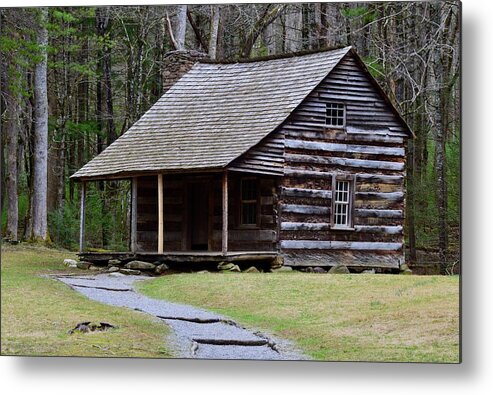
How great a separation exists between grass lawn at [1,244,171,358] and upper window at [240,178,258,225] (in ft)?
12.3

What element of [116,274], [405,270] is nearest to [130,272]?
[116,274]

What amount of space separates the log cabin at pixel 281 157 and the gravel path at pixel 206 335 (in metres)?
2.25

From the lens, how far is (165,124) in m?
16.1

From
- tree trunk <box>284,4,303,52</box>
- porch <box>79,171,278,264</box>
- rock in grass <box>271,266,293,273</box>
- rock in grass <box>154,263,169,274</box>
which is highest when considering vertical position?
tree trunk <box>284,4,303,52</box>

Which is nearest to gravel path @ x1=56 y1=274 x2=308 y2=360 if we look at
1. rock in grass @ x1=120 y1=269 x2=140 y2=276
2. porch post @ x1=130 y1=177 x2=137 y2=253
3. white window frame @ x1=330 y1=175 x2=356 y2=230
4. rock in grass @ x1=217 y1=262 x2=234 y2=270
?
rock in grass @ x1=120 y1=269 x2=140 y2=276

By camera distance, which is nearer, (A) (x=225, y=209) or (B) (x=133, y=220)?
(A) (x=225, y=209)

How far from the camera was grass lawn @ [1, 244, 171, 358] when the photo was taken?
12727mm

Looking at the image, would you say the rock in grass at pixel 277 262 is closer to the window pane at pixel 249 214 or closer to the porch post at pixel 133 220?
the window pane at pixel 249 214

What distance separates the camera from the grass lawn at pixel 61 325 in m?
12.7

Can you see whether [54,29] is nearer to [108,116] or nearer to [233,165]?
[108,116]

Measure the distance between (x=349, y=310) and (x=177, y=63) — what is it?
4.71 m

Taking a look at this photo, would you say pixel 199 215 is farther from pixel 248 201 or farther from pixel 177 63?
pixel 177 63

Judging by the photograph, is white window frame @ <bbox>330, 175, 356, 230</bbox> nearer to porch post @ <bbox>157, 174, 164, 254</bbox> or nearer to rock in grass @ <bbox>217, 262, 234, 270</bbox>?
rock in grass @ <bbox>217, 262, 234, 270</bbox>

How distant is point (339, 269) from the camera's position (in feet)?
49.3
